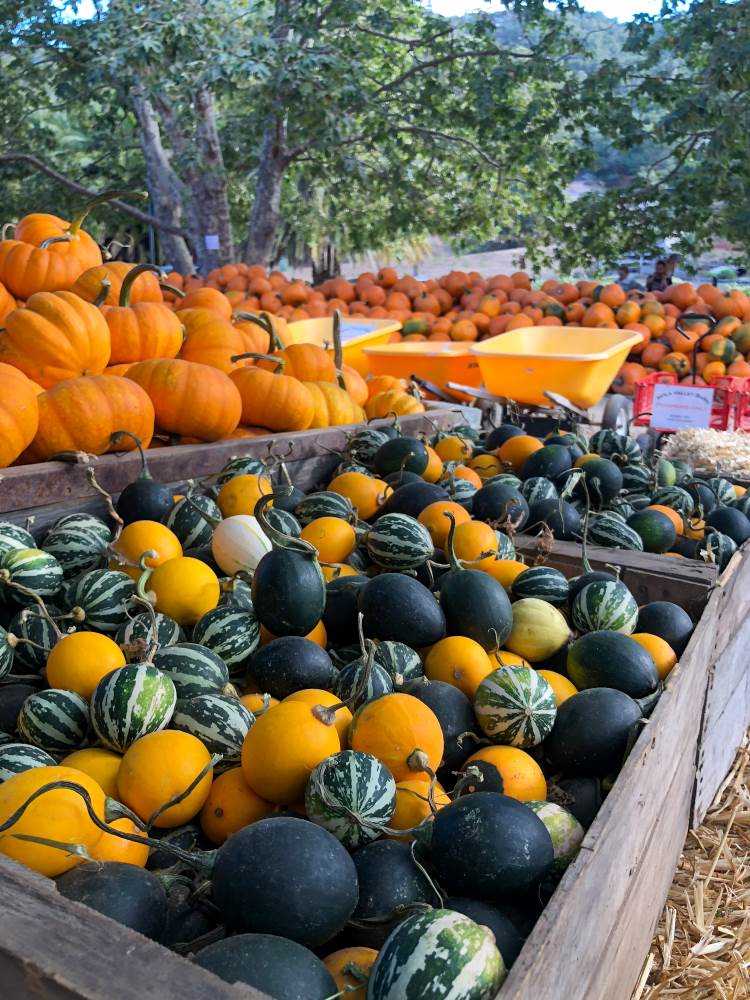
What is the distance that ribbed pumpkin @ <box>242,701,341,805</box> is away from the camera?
151cm

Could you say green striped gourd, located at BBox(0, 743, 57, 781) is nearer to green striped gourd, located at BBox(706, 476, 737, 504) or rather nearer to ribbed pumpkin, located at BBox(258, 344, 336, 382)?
ribbed pumpkin, located at BBox(258, 344, 336, 382)

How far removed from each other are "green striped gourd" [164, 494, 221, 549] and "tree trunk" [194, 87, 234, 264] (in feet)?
35.3

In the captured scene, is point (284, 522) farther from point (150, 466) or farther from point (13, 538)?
point (13, 538)

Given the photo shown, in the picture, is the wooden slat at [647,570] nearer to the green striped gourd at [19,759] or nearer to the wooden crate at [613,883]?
the wooden crate at [613,883]

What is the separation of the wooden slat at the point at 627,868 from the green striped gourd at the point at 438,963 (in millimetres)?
46

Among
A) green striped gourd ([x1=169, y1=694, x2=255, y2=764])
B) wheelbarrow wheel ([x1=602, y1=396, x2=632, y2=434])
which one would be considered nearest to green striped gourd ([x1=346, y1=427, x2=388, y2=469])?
green striped gourd ([x1=169, y1=694, x2=255, y2=764])

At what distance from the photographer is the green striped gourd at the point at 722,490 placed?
3689 millimetres

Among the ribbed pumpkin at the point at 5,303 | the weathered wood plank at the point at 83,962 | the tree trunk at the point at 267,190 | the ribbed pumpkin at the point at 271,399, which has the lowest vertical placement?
the weathered wood plank at the point at 83,962

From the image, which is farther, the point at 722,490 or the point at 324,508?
the point at 722,490

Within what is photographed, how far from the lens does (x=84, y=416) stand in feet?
8.92

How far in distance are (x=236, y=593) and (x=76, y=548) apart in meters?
0.48

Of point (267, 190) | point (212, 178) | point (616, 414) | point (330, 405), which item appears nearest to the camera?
point (330, 405)

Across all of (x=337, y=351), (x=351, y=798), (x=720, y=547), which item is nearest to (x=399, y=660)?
(x=351, y=798)

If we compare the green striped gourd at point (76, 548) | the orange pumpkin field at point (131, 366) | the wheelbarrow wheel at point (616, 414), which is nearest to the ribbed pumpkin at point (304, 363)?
the orange pumpkin field at point (131, 366)
